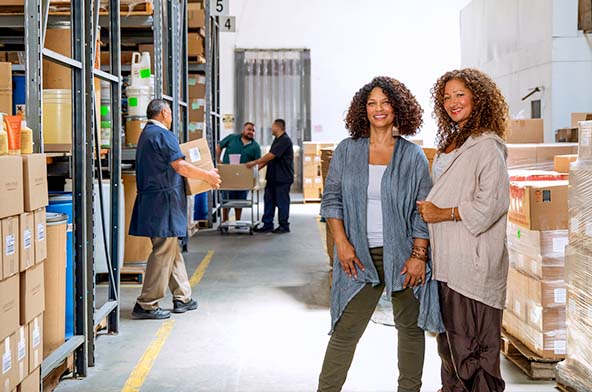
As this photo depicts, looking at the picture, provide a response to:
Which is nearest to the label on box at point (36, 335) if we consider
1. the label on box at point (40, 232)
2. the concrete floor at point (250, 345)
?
the label on box at point (40, 232)

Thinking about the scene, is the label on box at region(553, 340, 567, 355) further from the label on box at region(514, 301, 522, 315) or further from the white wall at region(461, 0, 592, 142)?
the white wall at region(461, 0, 592, 142)

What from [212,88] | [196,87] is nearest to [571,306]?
[196,87]

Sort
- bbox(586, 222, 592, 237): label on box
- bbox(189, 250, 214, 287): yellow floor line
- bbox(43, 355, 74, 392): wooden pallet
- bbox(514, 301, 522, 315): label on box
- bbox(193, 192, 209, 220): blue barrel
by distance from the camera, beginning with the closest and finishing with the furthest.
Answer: bbox(586, 222, 592, 237): label on box
bbox(43, 355, 74, 392): wooden pallet
bbox(514, 301, 522, 315): label on box
bbox(189, 250, 214, 287): yellow floor line
bbox(193, 192, 209, 220): blue barrel

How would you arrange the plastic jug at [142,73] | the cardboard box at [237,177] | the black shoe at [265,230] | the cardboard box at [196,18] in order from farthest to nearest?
the black shoe at [265,230]
the cardboard box at [237,177]
the cardboard box at [196,18]
the plastic jug at [142,73]

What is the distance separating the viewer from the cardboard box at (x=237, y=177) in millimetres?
12070

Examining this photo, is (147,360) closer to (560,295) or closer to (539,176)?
(560,295)

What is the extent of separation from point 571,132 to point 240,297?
4165 millimetres

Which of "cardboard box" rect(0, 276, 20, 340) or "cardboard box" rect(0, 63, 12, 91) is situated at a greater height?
"cardboard box" rect(0, 63, 12, 91)

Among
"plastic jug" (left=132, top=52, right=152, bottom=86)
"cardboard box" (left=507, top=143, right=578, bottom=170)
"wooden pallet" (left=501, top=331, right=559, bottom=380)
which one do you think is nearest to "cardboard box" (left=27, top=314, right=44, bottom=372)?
"wooden pallet" (left=501, top=331, right=559, bottom=380)

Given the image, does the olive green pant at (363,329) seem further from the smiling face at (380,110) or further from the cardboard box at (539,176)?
the cardboard box at (539,176)

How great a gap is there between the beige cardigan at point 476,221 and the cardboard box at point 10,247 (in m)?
1.99

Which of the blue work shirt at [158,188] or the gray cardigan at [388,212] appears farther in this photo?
the blue work shirt at [158,188]

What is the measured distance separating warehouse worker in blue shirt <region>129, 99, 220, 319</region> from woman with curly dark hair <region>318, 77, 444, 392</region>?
283 cm

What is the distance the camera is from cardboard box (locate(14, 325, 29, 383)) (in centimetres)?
367
